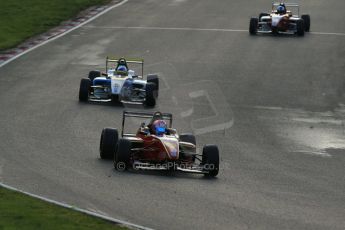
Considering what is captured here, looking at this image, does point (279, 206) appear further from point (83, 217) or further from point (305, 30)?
point (305, 30)

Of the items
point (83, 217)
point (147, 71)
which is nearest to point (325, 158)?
point (83, 217)

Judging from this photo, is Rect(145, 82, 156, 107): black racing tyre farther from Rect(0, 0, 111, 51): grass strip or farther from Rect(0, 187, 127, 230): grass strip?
Rect(0, 187, 127, 230): grass strip

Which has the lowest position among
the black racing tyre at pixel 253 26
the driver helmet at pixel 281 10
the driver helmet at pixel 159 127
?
the driver helmet at pixel 159 127

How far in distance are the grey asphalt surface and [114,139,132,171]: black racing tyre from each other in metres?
0.24

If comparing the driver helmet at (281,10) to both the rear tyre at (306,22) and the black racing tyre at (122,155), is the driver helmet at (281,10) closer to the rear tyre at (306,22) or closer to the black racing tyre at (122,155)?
the rear tyre at (306,22)

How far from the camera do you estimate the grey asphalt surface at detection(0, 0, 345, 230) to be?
1752 cm

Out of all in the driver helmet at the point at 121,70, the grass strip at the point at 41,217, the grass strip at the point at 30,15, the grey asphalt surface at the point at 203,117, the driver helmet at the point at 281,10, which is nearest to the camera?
the grass strip at the point at 41,217

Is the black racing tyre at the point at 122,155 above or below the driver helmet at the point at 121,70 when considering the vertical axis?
below

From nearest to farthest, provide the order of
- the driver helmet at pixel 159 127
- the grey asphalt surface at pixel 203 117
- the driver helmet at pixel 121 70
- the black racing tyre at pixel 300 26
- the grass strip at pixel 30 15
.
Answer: the grey asphalt surface at pixel 203 117 → the driver helmet at pixel 159 127 → the driver helmet at pixel 121 70 → the grass strip at pixel 30 15 → the black racing tyre at pixel 300 26

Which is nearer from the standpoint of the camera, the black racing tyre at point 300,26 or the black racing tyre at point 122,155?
the black racing tyre at point 122,155

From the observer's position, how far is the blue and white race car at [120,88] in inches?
1105

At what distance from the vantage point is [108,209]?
16625 mm

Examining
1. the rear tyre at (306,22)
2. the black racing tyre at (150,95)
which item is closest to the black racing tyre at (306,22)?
the rear tyre at (306,22)

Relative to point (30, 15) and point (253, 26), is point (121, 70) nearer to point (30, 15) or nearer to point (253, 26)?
point (253, 26)
